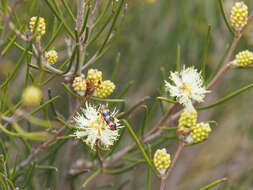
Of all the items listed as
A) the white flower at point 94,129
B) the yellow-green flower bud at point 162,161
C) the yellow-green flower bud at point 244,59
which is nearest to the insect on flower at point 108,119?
the white flower at point 94,129

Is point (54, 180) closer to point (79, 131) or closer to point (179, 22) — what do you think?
point (79, 131)

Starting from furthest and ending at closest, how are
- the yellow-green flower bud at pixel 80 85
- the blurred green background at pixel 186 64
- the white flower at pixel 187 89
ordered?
the blurred green background at pixel 186 64, the white flower at pixel 187 89, the yellow-green flower bud at pixel 80 85

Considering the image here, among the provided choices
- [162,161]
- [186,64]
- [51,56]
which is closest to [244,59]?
[162,161]

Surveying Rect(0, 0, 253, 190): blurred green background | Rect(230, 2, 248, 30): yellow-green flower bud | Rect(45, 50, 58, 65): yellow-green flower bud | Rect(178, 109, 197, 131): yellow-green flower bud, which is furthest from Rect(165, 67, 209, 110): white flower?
Rect(0, 0, 253, 190): blurred green background

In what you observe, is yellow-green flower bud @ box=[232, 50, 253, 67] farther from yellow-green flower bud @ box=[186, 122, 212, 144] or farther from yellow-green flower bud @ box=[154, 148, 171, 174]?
yellow-green flower bud @ box=[154, 148, 171, 174]

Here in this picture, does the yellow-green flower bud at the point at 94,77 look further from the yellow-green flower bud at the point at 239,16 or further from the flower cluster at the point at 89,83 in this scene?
the yellow-green flower bud at the point at 239,16

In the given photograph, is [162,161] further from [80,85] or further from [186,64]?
[186,64]

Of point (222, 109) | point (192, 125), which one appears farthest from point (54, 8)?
point (222, 109)
